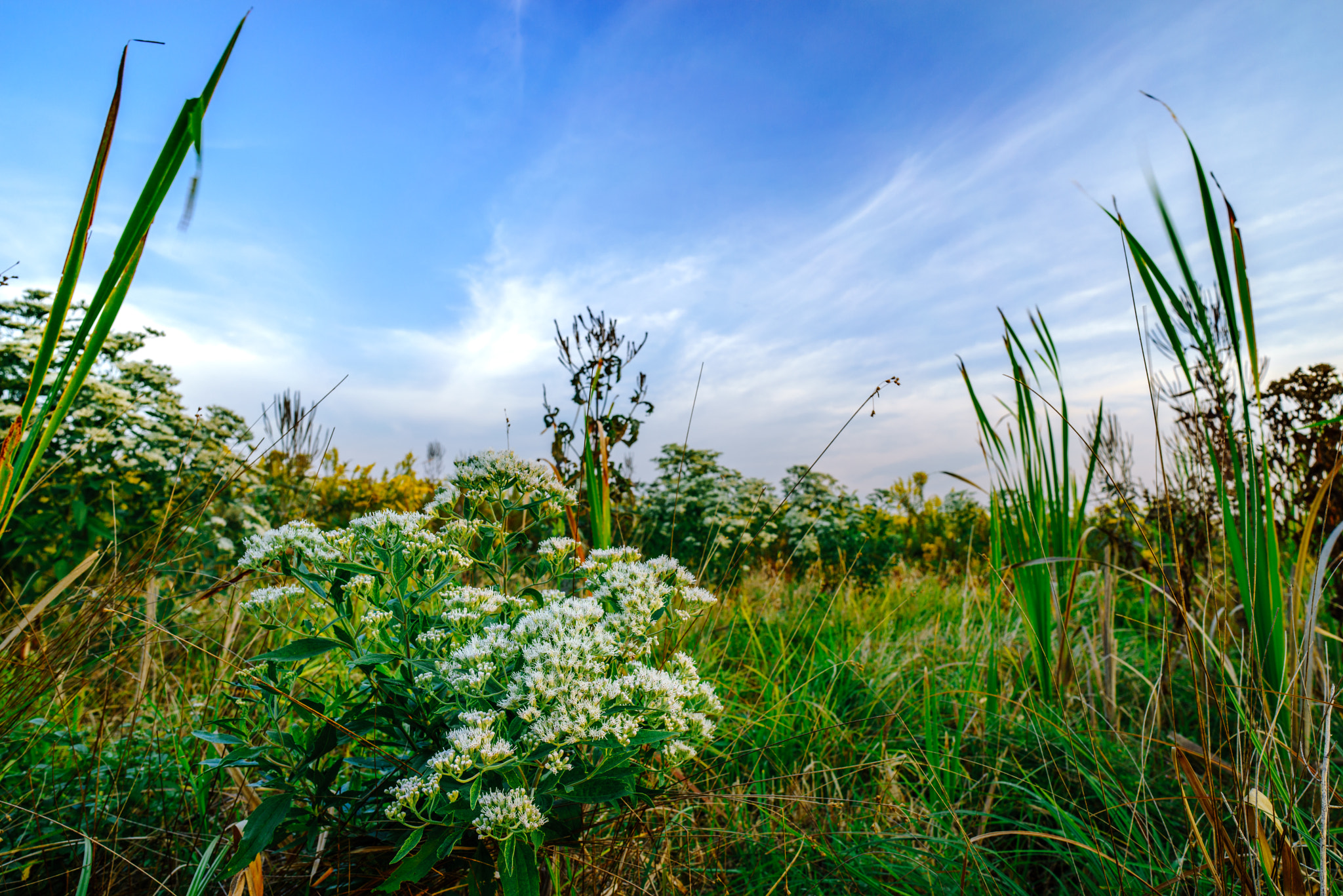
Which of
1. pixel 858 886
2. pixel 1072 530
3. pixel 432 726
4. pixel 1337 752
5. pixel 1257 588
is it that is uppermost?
pixel 1072 530

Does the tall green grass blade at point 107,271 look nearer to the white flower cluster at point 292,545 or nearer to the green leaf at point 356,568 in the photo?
the white flower cluster at point 292,545

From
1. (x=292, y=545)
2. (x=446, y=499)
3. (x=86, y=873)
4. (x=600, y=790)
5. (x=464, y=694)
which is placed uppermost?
(x=446, y=499)

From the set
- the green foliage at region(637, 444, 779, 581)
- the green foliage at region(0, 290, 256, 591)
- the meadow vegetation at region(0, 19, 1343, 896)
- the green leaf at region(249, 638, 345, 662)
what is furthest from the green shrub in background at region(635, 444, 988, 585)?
the green leaf at region(249, 638, 345, 662)

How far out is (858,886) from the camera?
5.72 ft

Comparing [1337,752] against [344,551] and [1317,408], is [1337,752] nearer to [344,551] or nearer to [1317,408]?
[1317,408]

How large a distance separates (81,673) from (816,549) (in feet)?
14.9

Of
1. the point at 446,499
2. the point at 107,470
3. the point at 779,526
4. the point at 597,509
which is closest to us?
the point at 446,499

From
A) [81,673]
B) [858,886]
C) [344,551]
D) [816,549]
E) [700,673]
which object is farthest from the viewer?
[816,549]

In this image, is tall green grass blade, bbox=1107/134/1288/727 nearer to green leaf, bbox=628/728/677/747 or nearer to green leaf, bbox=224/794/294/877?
green leaf, bbox=628/728/677/747

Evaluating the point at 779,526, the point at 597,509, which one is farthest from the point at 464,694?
the point at 779,526

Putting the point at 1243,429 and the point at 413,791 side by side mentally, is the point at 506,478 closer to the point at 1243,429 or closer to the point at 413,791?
the point at 413,791

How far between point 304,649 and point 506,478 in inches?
25.7

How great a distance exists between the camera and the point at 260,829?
115cm

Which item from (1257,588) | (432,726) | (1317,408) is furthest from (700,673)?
(1317,408)
